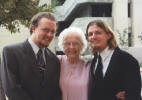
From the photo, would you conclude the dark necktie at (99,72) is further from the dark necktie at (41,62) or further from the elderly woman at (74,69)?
the dark necktie at (41,62)

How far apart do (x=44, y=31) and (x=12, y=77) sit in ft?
1.91

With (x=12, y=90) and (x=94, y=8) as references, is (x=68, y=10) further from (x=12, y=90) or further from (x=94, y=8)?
(x=12, y=90)

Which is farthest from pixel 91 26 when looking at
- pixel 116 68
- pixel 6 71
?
pixel 6 71

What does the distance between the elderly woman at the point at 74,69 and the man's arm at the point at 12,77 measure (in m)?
0.60

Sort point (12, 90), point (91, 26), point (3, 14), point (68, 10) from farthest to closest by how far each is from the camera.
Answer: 1. point (68, 10)
2. point (3, 14)
3. point (91, 26)
4. point (12, 90)

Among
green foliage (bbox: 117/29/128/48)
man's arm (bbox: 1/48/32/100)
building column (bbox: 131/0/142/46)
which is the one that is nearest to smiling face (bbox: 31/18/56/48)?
man's arm (bbox: 1/48/32/100)

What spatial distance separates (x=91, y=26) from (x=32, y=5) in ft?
11.4

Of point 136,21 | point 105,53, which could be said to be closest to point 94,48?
point 105,53

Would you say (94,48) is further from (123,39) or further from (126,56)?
(123,39)

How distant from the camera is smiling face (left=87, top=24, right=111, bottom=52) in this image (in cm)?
354

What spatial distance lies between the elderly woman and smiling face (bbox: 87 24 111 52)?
9.5 inches

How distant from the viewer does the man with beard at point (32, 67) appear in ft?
11.0

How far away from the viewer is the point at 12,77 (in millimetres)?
3326

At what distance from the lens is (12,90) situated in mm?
3346
